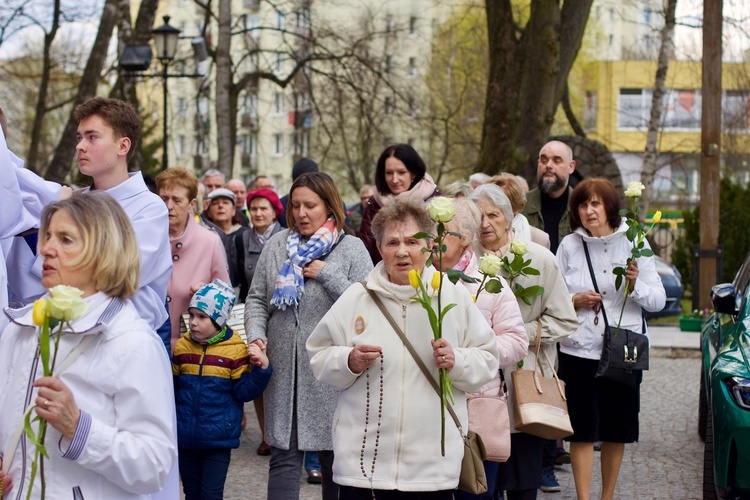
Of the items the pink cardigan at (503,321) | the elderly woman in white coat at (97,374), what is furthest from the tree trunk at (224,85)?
the elderly woman in white coat at (97,374)

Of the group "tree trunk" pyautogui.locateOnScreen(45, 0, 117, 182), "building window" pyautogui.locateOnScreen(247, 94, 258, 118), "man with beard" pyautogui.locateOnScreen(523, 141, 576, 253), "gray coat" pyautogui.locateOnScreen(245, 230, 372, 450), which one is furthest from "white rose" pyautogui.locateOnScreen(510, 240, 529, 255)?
"building window" pyautogui.locateOnScreen(247, 94, 258, 118)

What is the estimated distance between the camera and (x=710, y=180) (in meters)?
16.7

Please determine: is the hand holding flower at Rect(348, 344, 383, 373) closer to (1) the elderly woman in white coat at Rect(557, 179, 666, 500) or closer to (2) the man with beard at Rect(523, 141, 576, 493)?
(1) the elderly woman in white coat at Rect(557, 179, 666, 500)

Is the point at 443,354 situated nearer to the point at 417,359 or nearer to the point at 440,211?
the point at 417,359

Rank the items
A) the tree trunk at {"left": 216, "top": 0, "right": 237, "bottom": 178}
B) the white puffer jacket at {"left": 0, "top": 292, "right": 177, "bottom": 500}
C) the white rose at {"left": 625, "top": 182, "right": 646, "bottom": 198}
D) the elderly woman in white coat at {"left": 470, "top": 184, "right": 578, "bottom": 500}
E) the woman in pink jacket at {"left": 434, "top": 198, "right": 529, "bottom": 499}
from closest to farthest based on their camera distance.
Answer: the white puffer jacket at {"left": 0, "top": 292, "right": 177, "bottom": 500}
the woman in pink jacket at {"left": 434, "top": 198, "right": 529, "bottom": 499}
the elderly woman in white coat at {"left": 470, "top": 184, "right": 578, "bottom": 500}
the white rose at {"left": 625, "top": 182, "right": 646, "bottom": 198}
the tree trunk at {"left": 216, "top": 0, "right": 237, "bottom": 178}

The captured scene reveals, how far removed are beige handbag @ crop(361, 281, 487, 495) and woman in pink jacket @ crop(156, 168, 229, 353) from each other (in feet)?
8.01

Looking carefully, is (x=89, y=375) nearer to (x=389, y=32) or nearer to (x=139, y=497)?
(x=139, y=497)

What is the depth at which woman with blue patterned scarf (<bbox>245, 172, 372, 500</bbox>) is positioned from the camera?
19.7 ft

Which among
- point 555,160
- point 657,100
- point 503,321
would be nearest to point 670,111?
point 657,100

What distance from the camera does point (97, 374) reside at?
342cm

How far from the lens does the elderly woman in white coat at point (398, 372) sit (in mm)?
4656

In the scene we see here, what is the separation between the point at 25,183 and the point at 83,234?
1.96 metres

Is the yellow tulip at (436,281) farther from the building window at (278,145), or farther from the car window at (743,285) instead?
the building window at (278,145)

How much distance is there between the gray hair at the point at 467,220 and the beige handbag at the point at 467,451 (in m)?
0.97
